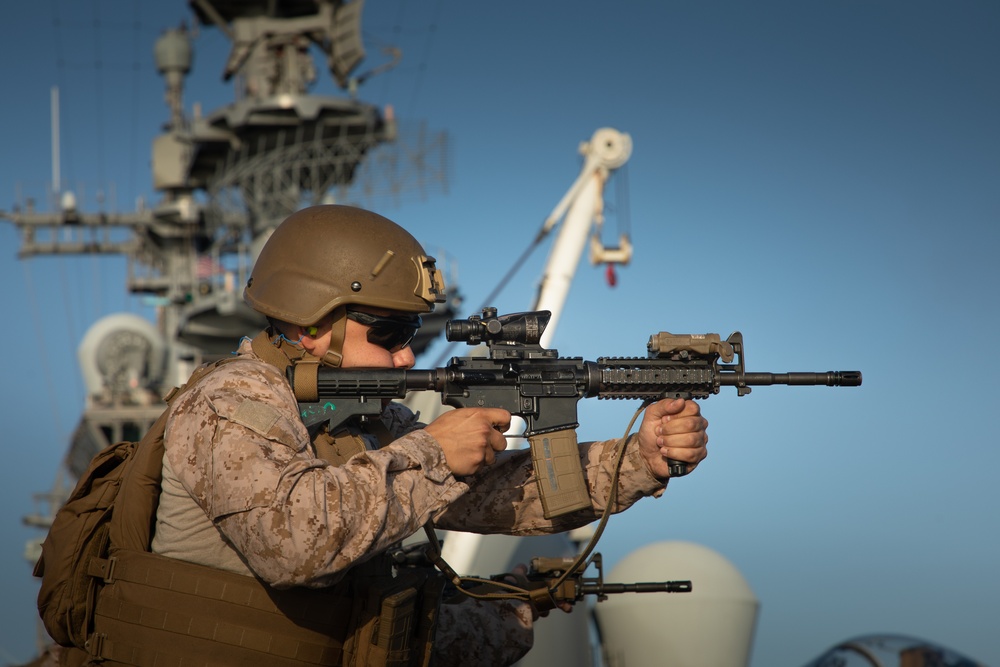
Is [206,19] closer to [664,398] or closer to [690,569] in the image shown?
Result: [690,569]

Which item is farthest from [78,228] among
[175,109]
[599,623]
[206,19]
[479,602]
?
[479,602]

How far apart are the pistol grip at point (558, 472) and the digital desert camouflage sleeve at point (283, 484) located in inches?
40.0

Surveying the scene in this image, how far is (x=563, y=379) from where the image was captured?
18.4ft

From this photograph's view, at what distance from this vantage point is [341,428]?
5117 millimetres

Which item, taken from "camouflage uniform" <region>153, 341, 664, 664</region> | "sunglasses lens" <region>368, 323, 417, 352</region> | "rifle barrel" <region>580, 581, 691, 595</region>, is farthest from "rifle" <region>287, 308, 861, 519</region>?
"camouflage uniform" <region>153, 341, 664, 664</region>

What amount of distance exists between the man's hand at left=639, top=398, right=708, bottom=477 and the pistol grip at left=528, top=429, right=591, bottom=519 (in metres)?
0.38

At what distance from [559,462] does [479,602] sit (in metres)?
1.04

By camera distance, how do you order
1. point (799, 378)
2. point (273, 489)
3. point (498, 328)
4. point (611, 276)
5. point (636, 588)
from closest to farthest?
point (273, 489)
point (498, 328)
point (799, 378)
point (636, 588)
point (611, 276)

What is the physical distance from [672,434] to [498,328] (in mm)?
1037

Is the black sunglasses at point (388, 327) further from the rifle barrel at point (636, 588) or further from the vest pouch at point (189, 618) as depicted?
the rifle barrel at point (636, 588)

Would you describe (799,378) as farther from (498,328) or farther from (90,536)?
(90,536)

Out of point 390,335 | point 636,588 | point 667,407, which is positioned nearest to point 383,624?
point 390,335

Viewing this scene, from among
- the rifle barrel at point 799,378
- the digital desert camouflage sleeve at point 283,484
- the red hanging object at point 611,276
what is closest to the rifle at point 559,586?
the rifle barrel at point 799,378

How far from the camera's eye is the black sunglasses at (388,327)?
17.1ft
